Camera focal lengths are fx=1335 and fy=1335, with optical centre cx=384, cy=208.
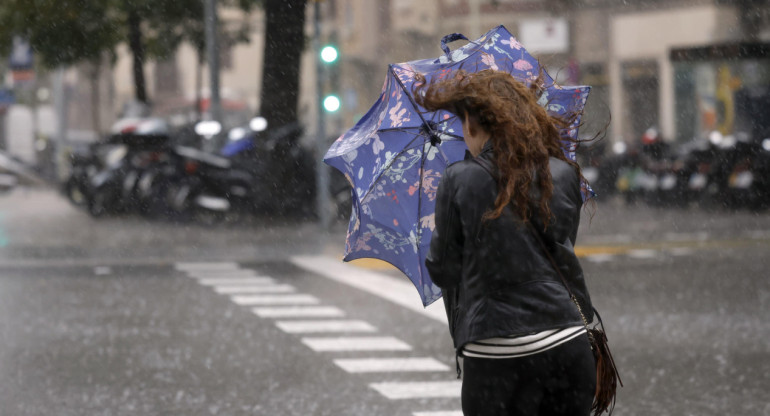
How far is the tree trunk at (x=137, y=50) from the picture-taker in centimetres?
2729

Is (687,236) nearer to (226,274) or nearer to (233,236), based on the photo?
(233,236)

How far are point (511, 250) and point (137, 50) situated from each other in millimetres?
24990

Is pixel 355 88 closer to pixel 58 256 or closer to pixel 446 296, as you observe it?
pixel 58 256

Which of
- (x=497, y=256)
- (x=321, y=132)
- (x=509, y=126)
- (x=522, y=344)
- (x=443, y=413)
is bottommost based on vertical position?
(x=321, y=132)

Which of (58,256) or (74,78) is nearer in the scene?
(58,256)

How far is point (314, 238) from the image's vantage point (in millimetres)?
17156

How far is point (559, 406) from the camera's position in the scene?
3.80m

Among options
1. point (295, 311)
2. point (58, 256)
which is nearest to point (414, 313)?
point (295, 311)

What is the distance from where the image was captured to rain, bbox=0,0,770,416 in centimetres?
479

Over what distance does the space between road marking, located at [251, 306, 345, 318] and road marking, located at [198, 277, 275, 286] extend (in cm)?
169

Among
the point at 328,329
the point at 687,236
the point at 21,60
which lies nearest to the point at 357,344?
the point at 328,329

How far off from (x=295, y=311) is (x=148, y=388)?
315 cm

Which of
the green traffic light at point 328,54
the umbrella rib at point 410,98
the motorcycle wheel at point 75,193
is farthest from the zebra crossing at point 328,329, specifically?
the motorcycle wheel at point 75,193

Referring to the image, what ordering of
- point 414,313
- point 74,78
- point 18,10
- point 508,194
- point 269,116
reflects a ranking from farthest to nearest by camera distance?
point 74,78, point 18,10, point 269,116, point 414,313, point 508,194
